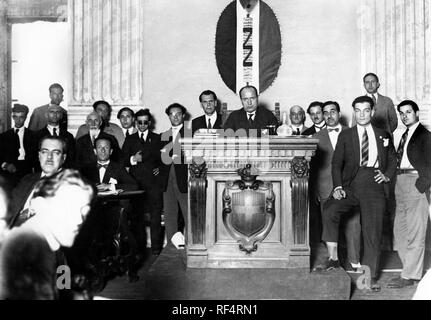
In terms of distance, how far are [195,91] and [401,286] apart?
3147 mm

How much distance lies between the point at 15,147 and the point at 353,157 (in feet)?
8.87

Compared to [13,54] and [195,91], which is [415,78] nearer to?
[195,91]

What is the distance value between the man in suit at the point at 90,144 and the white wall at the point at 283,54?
117 cm

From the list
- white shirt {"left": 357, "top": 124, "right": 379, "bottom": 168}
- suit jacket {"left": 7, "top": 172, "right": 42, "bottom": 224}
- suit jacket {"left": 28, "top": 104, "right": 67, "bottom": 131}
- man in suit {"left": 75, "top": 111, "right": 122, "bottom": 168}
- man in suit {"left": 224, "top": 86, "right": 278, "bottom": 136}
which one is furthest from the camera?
suit jacket {"left": 28, "top": 104, "right": 67, "bottom": 131}

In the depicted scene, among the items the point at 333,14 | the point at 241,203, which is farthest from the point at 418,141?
the point at 333,14

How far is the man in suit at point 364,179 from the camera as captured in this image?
3.91 metres

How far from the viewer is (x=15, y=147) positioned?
14.8 ft

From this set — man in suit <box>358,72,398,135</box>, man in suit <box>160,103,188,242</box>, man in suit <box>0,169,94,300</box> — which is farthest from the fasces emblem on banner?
man in suit <box>0,169,94,300</box>

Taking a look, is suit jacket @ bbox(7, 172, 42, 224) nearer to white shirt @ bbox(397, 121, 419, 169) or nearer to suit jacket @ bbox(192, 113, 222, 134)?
suit jacket @ bbox(192, 113, 222, 134)

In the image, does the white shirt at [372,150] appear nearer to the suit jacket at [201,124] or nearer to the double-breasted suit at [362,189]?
the double-breasted suit at [362,189]

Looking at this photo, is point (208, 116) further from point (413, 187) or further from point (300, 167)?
point (413, 187)

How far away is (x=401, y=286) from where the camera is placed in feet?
12.6

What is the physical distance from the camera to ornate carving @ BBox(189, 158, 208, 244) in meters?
3.64

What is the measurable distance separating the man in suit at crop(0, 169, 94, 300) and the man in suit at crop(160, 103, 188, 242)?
285cm
